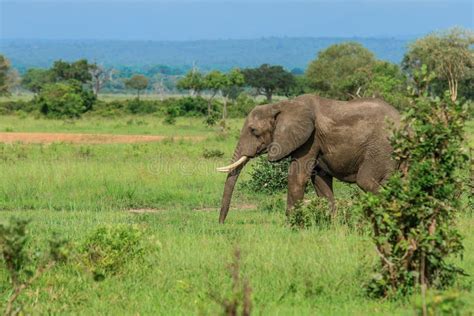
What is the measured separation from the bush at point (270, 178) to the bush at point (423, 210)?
21.9ft

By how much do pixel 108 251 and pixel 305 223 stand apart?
2789 millimetres

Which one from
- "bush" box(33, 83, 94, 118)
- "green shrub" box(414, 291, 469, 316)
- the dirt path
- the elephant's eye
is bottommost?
"bush" box(33, 83, 94, 118)

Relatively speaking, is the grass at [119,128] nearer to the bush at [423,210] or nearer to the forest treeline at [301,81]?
the forest treeline at [301,81]

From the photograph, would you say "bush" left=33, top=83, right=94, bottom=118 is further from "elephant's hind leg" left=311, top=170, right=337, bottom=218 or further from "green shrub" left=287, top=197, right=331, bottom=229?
"green shrub" left=287, top=197, right=331, bottom=229

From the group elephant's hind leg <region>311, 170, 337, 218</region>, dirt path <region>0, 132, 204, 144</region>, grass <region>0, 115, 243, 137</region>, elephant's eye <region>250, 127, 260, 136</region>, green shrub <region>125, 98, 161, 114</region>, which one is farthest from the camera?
green shrub <region>125, 98, 161, 114</region>

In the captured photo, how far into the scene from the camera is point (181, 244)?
8.91m

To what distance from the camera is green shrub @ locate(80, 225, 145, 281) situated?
7.72 meters

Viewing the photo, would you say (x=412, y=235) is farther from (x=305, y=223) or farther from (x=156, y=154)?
(x=156, y=154)

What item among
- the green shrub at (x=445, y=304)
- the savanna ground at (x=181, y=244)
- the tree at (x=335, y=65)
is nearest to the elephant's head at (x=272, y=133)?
the savanna ground at (x=181, y=244)

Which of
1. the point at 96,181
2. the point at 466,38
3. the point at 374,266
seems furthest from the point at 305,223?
the point at 466,38

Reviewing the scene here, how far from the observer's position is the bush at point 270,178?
13641 mm

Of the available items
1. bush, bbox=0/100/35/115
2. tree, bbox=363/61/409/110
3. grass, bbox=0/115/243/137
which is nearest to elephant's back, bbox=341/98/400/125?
tree, bbox=363/61/409/110

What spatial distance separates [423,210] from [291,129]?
13.8 ft

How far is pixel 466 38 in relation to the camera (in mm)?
48719
